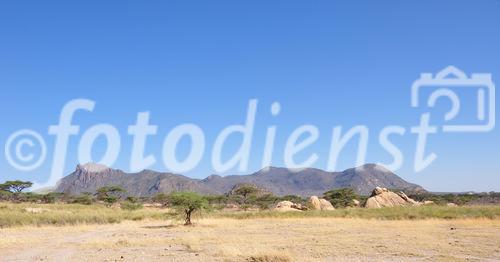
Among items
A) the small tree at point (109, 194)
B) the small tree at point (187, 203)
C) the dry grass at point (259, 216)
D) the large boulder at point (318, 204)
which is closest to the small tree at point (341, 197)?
the large boulder at point (318, 204)

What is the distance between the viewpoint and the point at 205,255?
1883 cm

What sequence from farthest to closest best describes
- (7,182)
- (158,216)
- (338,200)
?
(7,182), (338,200), (158,216)

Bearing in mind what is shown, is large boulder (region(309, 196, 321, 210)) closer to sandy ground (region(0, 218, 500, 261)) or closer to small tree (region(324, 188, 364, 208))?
small tree (region(324, 188, 364, 208))

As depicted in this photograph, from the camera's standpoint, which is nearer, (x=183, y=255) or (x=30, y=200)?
(x=183, y=255)

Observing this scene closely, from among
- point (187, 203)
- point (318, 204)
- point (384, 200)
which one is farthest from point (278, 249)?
point (384, 200)

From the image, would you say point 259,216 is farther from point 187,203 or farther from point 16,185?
point 16,185

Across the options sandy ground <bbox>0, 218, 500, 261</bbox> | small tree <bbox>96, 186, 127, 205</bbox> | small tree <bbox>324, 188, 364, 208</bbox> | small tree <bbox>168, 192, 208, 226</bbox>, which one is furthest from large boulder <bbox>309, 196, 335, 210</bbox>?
small tree <bbox>96, 186, 127, 205</bbox>

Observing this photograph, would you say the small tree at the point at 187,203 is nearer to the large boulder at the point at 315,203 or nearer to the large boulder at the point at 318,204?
the large boulder at the point at 315,203

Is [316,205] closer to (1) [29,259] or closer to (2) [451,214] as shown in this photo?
(2) [451,214]

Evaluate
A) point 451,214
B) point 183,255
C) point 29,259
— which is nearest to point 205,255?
point 183,255

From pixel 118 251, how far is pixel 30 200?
269 feet

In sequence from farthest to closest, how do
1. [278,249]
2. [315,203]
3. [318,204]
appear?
[318,204] < [315,203] < [278,249]

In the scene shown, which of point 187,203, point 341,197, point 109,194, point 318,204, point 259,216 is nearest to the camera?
point 187,203

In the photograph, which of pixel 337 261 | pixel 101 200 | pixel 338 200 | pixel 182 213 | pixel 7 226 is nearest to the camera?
pixel 337 261
